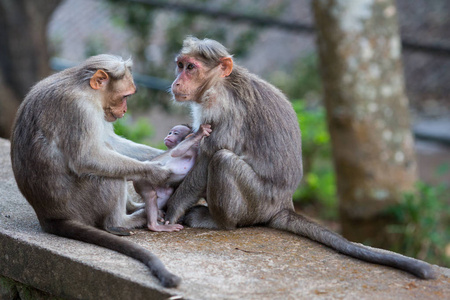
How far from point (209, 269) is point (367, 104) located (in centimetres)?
375

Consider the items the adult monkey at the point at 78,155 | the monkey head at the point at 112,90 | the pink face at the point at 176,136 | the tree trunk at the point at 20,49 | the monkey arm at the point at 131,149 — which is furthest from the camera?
the tree trunk at the point at 20,49

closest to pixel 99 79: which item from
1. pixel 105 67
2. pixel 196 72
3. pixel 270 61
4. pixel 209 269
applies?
pixel 105 67

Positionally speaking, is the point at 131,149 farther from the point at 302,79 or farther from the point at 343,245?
the point at 302,79

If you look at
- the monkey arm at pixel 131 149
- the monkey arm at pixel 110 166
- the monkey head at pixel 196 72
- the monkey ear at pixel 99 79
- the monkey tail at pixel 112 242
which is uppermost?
the monkey head at pixel 196 72

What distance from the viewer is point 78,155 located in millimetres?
3826

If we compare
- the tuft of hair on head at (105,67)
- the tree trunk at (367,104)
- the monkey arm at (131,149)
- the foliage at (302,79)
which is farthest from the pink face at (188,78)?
the foliage at (302,79)

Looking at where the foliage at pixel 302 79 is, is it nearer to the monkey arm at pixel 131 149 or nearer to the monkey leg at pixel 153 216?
the monkey arm at pixel 131 149

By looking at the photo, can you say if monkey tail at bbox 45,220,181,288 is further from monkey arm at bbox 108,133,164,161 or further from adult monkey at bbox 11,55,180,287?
monkey arm at bbox 108,133,164,161

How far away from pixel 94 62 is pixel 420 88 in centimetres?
914

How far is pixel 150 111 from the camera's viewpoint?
10594 mm

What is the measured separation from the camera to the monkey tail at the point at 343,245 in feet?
11.6

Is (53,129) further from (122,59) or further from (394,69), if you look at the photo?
(394,69)

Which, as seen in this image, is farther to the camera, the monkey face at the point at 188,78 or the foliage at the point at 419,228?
the foliage at the point at 419,228

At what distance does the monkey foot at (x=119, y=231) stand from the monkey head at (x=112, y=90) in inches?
27.4
